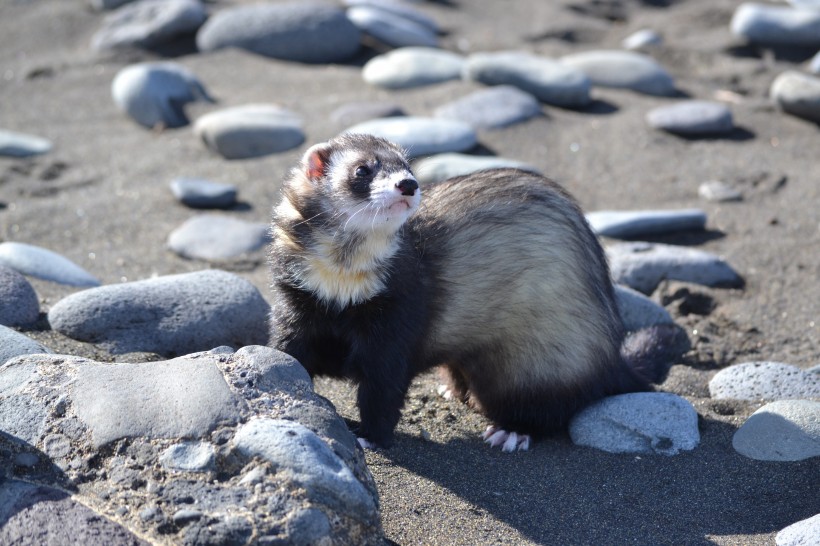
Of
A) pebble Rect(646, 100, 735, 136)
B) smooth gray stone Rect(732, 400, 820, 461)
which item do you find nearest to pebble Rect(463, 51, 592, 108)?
pebble Rect(646, 100, 735, 136)

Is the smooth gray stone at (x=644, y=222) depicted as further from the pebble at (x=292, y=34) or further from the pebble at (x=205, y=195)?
the pebble at (x=292, y=34)

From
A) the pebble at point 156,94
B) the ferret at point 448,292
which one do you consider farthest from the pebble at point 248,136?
the ferret at point 448,292

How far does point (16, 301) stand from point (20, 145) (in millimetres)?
4823

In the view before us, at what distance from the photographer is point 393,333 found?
573cm

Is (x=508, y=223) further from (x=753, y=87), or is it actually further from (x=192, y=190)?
(x=753, y=87)

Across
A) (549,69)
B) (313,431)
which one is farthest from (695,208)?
(313,431)

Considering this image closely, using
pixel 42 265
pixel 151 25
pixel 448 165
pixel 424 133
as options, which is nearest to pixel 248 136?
pixel 424 133

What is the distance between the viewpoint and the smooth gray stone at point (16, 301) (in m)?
6.45

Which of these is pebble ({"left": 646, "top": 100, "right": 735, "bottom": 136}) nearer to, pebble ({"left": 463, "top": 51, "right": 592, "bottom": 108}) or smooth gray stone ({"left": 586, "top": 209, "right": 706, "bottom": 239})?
pebble ({"left": 463, "top": 51, "right": 592, "bottom": 108})

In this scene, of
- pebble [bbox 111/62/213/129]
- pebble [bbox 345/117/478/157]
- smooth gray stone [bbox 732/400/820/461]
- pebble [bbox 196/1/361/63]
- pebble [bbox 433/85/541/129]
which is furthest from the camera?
pebble [bbox 196/1/361/63]

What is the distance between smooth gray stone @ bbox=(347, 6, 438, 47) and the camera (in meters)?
13.5

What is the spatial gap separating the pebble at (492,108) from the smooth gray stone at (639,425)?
215 inches

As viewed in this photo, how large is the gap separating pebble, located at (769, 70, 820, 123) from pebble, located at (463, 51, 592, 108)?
2.21 metres

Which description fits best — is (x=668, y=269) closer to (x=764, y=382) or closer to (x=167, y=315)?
(x=764, y=382)
